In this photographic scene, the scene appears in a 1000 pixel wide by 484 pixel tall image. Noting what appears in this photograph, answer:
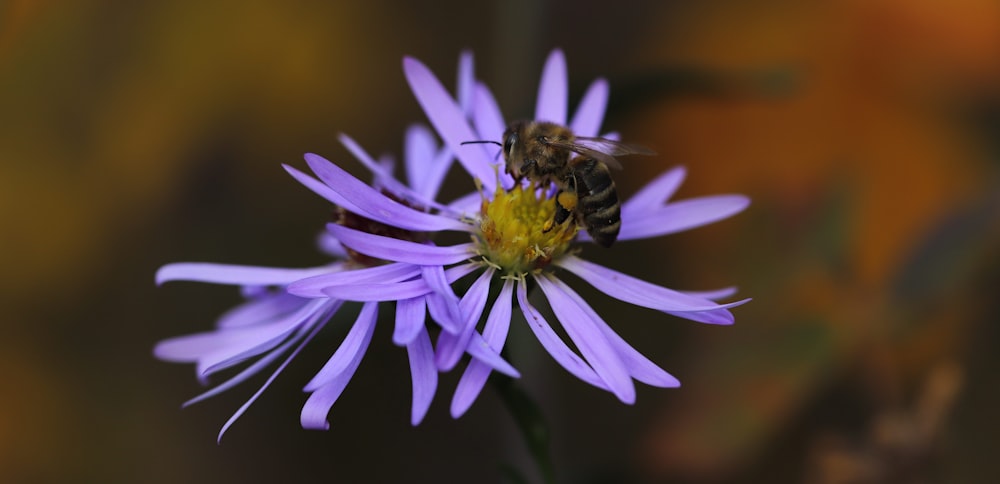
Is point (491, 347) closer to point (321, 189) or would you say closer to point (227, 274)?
point (321, 189)

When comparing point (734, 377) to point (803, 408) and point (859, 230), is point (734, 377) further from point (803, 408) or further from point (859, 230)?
point (859, 230)

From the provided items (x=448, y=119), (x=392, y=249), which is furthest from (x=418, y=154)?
(x=392, y=249)

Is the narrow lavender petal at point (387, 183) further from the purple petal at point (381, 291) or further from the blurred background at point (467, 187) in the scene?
the blurred background at point (467, 187)

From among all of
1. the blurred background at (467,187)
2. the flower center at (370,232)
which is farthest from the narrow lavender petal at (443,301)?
the blurred background at (467,187)

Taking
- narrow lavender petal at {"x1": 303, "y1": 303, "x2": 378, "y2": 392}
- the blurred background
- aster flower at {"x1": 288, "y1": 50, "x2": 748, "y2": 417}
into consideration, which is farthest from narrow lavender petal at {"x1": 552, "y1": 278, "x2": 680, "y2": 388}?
the blurred background

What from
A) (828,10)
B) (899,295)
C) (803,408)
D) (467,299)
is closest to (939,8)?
(828,10)
